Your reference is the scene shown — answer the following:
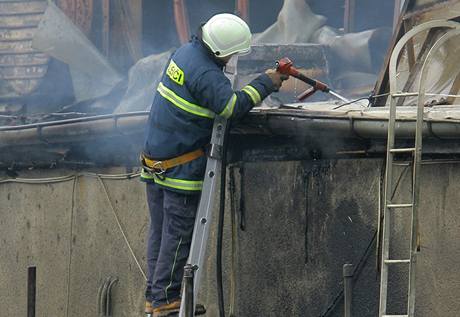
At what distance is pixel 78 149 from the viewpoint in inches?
355

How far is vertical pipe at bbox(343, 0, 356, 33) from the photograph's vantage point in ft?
46.4

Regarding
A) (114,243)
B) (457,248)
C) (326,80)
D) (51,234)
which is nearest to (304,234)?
(457,248)

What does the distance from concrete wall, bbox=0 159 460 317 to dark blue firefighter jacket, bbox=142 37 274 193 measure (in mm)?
707

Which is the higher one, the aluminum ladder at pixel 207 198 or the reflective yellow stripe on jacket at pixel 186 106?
the reflective yellow stripe on jacket at pixel 186 106

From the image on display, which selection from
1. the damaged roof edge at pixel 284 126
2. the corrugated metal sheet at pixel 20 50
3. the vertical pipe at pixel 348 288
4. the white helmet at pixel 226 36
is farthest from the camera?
the corrugated metal sheet at pixel 20 50

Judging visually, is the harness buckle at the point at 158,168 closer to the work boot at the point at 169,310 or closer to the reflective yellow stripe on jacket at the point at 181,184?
the reflective yellow stripe on jacket at the point at 181,184

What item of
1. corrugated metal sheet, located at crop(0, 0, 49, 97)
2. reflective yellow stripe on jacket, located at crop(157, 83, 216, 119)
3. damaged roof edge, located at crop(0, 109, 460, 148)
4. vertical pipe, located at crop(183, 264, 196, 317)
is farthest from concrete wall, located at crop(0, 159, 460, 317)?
corrugated metal sheet, located at crop(0, 0, 49, 97)

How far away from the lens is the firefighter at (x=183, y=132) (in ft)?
23.0

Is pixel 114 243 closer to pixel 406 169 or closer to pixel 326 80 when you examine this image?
pixel 406 169

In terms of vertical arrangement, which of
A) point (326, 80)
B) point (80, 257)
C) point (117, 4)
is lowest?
point (80, 257)

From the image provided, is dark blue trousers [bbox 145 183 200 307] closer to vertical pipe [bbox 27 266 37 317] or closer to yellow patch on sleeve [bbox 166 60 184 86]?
yellow patch on sleeve [bbox 166 60 184 86]

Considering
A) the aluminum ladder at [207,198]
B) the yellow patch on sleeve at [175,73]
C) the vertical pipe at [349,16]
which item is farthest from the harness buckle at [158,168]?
the vertical pipe at [349,16]

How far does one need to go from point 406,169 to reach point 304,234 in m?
0.98

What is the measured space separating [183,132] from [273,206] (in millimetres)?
924
